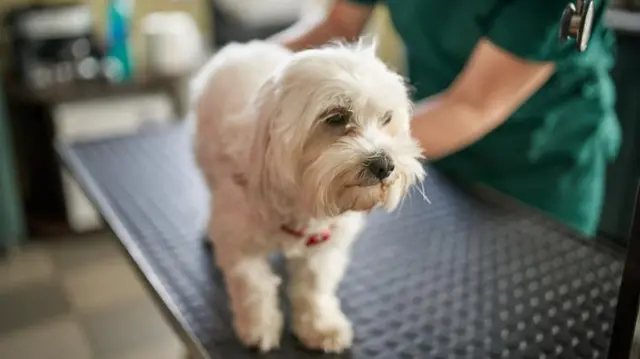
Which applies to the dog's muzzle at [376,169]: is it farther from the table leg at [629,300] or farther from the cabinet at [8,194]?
the cabinet at [8,194]

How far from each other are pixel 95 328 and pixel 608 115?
1683mm

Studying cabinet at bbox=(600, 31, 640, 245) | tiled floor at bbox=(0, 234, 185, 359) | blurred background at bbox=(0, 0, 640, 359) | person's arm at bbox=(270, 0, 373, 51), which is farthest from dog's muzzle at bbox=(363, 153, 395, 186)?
blurred background at bbox=(0, 0, 640, 359)

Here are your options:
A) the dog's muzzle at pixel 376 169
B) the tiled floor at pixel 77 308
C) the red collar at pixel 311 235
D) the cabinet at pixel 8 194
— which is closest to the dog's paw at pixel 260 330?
the red collar at pixel 311 235

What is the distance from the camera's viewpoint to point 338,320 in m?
0.95

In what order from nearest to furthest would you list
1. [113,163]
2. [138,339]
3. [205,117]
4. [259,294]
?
[259,294], [205,117], [113,163], [138,339]

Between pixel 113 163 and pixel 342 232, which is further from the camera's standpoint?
pixel 113 163

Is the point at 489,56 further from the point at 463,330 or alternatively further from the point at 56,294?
the point at 56,294

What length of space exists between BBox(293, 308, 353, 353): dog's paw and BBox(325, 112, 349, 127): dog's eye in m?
0.27

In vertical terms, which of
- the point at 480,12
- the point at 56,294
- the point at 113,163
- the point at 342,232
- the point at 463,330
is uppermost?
the point at 480,12

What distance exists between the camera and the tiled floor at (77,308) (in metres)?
2.14

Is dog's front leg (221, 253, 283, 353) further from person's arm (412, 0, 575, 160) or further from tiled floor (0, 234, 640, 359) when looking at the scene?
tiled floor (0, 234, 640, 359)

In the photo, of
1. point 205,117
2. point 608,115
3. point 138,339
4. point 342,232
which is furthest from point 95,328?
point 608,115

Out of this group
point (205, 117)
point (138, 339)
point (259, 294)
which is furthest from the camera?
point (138, 339)

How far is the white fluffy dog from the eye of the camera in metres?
0.80
